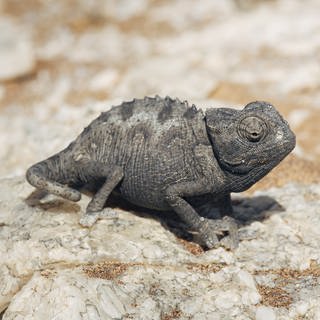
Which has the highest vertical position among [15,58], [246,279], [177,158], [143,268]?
[15,58]

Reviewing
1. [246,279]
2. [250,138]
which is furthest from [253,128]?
[246,279]

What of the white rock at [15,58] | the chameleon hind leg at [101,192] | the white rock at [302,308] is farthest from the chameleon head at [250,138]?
the white rock at [15,58]

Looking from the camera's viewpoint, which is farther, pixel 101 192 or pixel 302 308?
pixel 101 192

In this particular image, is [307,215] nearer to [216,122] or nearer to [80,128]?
[216,122]

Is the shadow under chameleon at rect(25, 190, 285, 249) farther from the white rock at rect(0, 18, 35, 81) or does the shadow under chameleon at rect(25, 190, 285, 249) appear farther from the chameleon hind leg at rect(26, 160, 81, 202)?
the white rock at rect(0, 18, 35, 81)

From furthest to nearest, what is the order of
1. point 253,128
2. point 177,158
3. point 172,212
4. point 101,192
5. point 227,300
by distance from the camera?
point 172,212 < point 101,192 < point 177,158 < point 253,128 < point 227,300

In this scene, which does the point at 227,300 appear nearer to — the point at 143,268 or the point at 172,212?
the point at 143,268
